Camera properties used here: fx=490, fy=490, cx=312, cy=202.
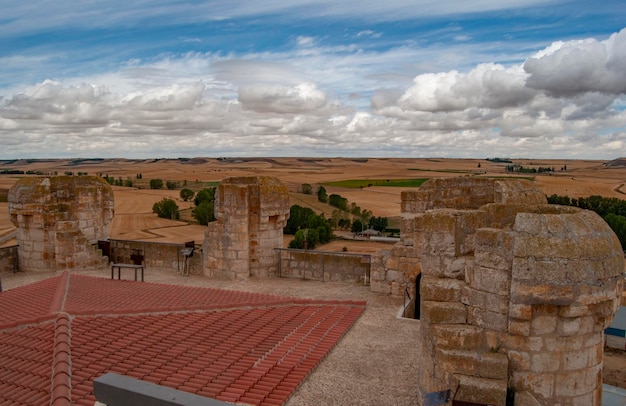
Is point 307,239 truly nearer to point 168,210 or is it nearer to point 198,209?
point 198,209

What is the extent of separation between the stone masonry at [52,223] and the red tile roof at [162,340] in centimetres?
435

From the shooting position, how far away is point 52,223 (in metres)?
14.8

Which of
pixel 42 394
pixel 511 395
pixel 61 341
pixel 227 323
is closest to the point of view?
pixel 511 395

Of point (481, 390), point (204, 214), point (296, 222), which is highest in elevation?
point (481, 390)

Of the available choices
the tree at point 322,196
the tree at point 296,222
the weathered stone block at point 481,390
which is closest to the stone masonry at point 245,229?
the weathered stone block at point 481,390

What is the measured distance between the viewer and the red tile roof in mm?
6215

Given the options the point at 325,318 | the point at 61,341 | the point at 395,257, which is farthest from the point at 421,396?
the point at 395,257

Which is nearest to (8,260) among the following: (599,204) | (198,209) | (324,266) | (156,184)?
(324,266)

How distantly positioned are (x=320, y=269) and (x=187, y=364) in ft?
22.5

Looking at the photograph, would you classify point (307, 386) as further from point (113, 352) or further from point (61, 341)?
point (61, 341)

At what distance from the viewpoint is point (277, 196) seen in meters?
13.8

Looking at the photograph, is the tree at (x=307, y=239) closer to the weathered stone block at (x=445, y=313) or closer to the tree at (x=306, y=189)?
the tree at (x=306, y=189)

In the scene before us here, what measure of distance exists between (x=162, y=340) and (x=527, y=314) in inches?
212

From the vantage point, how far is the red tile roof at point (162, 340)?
621cm
